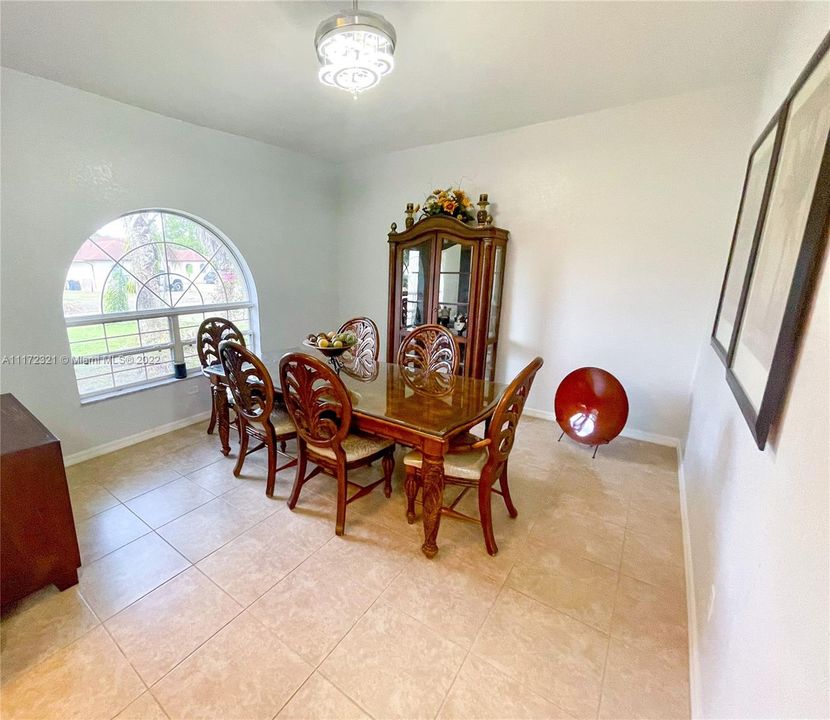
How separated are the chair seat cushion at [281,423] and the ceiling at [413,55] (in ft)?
6.66

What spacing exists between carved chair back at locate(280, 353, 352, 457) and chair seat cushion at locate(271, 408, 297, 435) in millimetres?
330

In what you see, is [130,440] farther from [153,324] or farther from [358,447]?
[358,447]

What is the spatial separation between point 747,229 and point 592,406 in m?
1.40

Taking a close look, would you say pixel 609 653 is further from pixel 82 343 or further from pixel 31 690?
pixel 82 343

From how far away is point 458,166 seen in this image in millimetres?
3498

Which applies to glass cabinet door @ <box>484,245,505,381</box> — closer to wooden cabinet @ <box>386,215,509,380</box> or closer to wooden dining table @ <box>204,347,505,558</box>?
wooden cabinet @ <box>386,215,509,380</box>

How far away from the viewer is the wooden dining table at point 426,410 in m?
1.71

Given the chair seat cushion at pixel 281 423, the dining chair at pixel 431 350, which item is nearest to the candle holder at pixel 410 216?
the dining chair at pixel 431 350

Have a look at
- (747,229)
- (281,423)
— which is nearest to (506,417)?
(281,423)

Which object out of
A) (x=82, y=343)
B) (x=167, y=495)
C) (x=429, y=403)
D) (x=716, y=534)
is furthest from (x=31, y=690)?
(x=716, y=534)

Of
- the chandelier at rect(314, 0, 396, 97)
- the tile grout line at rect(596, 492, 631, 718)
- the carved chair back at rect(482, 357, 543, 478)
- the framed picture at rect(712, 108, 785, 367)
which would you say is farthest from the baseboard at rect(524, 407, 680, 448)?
the chandelier at rect(314, 0, 396, 97)

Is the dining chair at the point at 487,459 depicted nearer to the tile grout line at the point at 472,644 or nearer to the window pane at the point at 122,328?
the tile grout line at the point at 472,644

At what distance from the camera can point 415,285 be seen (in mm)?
3619

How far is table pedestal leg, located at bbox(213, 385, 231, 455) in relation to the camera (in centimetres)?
262
